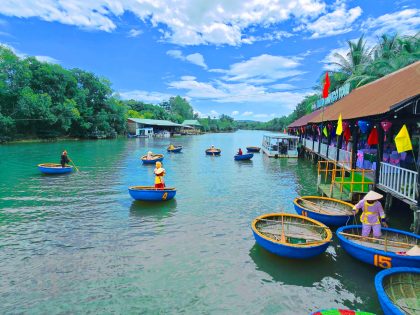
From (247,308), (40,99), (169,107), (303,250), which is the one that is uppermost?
(169,107)

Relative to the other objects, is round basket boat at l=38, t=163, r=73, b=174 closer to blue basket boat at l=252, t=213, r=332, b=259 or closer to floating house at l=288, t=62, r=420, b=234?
blue basket boat at l=252, t=213, r=332, b=259

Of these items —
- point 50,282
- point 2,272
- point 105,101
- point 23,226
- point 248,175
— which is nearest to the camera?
point 50,282

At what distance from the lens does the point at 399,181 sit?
27.8 feet

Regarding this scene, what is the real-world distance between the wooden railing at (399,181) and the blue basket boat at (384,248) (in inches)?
51.5

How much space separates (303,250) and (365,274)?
156 cm

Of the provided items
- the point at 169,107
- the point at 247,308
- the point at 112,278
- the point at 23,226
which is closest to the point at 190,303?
the point at 247,308

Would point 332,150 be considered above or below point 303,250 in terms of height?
above

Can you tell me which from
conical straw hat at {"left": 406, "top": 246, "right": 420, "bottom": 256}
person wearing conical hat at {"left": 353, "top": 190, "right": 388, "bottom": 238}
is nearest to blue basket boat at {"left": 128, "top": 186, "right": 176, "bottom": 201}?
person wearing conical hat at {"left": 353, "top": 190, "right": 388, "bottom": 238}

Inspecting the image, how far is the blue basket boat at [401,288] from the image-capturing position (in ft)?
14.4

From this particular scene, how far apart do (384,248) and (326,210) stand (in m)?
2.93

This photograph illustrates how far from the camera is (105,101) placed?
199 ft

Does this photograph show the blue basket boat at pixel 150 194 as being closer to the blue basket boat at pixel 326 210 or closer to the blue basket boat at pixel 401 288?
the blue basket boat at pixel 326 210

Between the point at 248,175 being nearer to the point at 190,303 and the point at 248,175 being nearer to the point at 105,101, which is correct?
the point at 190,303

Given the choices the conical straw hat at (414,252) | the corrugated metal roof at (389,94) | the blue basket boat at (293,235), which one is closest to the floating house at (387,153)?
the corrugated metal roof at (389,94)
